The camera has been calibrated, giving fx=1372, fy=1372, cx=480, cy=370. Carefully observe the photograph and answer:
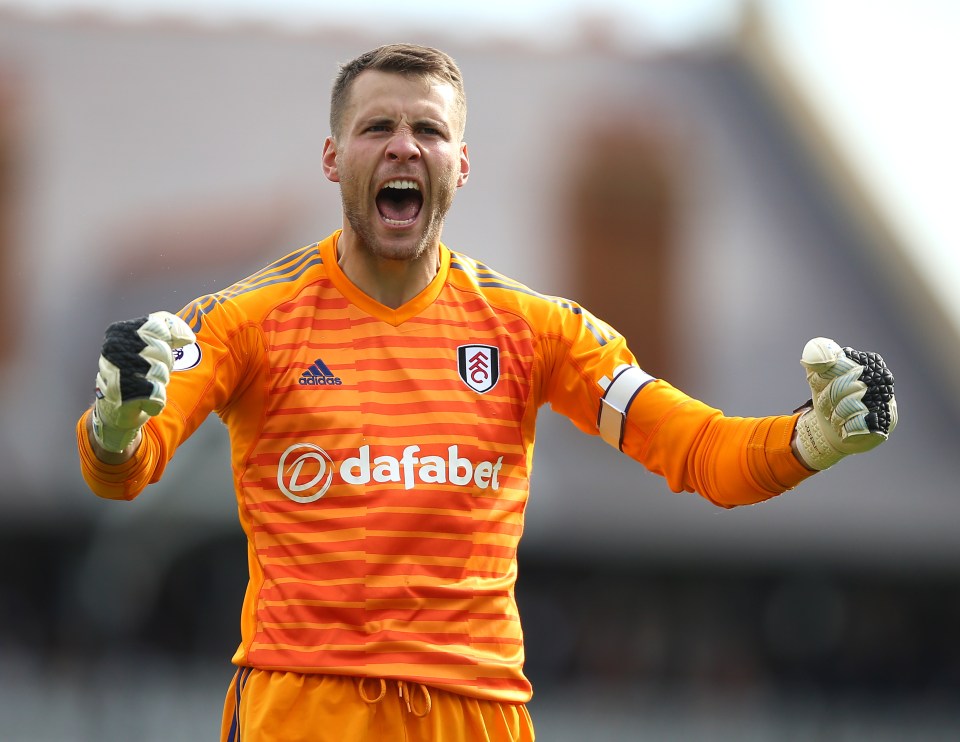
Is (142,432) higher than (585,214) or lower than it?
lower

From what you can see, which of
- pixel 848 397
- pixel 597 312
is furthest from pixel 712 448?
pixel 597 312

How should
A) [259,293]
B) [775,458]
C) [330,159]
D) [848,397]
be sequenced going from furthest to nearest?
[330,159] → [259,293] → [775,458] → [848,397]

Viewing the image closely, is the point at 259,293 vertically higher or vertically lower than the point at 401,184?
lower

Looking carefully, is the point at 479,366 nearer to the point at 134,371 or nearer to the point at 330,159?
the point at 330,159

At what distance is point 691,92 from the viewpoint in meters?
18.1

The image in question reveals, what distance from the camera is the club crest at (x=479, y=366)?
4266 mm

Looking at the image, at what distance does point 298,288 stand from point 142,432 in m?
0.79

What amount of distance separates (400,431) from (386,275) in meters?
0.54

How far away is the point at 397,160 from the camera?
4227 millimetres

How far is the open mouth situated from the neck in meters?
0.13

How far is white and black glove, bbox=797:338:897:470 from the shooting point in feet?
12.3

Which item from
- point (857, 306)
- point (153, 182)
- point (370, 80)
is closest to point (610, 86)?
point (857, 306)

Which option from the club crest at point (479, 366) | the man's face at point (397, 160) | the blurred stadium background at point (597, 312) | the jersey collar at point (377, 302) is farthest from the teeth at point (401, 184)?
the blurred stadium background at point (597, 312)

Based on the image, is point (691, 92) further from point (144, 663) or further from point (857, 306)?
point (144, 663)
